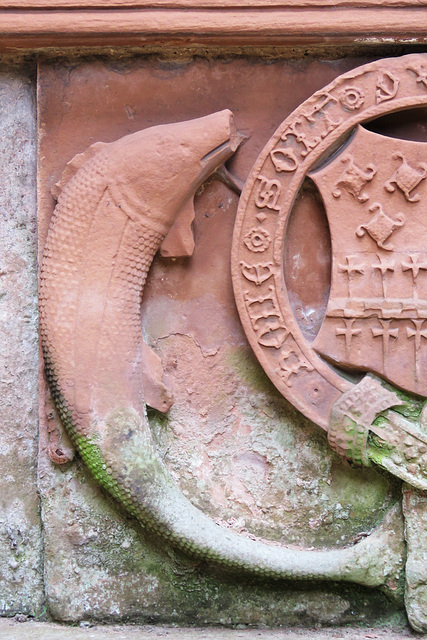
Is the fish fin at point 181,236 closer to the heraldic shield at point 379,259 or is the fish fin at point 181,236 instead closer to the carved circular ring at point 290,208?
the carved circular ring at point 290,208

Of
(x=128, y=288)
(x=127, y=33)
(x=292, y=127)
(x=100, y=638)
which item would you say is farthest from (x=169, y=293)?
(x=100, y=638)

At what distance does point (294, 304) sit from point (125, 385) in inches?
23.8

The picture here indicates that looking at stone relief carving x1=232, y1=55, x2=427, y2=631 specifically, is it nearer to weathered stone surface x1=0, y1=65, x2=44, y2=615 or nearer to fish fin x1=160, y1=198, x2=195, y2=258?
fish fin x1=160, y1=198, x2=195, y2=258

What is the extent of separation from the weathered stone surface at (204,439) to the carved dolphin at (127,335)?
10 centimetres

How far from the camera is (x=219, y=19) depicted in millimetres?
2197

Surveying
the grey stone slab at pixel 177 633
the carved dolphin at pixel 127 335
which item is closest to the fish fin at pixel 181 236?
the carved dolphin at pixel 127 335

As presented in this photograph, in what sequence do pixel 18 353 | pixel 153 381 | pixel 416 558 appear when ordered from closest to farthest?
pixel 416 558 < pixel 153 381 < pixel 18 353

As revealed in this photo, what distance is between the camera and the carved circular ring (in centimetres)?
221

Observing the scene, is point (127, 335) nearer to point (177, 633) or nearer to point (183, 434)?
point (183, 434)

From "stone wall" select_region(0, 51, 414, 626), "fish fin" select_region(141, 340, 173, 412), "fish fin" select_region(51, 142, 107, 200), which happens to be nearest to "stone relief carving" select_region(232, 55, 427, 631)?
"stone wall" select_region(0, 51, 414, 626)

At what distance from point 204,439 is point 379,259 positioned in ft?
2.64

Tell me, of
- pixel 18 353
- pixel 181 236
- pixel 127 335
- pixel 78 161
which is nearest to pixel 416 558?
pixel 127 335

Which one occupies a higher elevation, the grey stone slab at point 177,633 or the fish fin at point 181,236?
the fish fin at point 181,236

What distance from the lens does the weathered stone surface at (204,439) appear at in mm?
2283
